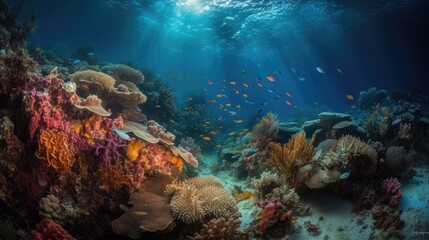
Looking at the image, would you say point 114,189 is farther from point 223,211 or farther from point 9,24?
point 9,24

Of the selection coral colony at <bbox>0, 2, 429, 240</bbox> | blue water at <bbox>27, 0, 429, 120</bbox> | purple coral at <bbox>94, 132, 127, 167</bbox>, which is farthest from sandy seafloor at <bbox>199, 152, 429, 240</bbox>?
blue water at <bbox>27, 0, 429, 120</bbox>

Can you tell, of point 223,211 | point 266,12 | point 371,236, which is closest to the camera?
point 371,236

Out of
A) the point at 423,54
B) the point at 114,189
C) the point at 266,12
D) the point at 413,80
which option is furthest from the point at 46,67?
the point at 413,80

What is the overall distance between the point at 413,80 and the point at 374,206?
84.8m

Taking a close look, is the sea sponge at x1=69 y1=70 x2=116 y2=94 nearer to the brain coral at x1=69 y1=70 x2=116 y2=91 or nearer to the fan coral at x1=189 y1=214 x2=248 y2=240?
the brain coral at x1=69 y1=70 x2=116 y2=91

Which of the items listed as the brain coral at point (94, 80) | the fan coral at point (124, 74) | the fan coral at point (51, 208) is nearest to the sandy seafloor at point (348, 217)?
the fan coral at point (51, 208)

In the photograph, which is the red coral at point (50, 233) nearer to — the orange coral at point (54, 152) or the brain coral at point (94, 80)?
the orange coral at point (54, 152)

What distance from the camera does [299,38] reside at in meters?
35.2

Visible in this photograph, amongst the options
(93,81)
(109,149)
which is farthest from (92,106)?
(93,81)

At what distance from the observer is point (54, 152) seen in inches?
194

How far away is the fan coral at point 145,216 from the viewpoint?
15.3 ft

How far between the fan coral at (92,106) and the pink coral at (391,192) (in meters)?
6.91

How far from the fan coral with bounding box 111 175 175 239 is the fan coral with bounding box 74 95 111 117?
200cm

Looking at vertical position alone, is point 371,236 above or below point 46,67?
above
